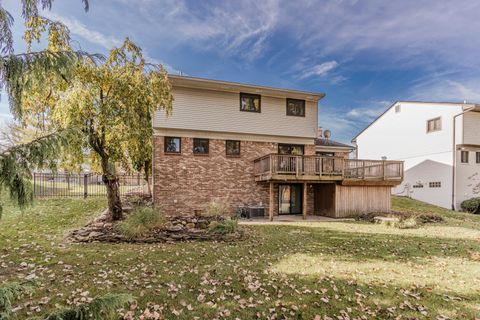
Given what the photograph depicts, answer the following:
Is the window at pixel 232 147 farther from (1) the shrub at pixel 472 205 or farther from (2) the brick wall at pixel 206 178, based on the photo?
(1) the shrub at pixel 472 205

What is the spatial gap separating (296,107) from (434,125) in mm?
12078

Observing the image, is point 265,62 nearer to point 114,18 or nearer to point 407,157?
point 114,18

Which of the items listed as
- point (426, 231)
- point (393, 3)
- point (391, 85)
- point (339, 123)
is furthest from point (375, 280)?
point (339, 123)

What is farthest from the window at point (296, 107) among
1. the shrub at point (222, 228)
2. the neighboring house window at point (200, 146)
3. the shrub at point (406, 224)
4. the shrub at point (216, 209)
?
the shrub at point (222, 228)

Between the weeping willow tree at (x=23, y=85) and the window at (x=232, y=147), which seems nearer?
the weeping willow tree at (x=23, y=85)

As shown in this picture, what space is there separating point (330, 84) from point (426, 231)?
54.5ft

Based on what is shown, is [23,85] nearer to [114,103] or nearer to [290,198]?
[114,103]

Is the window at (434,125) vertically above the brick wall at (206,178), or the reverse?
the window at (434,125)

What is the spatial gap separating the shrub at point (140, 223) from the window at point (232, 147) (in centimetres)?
579

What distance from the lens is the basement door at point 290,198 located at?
1495cm

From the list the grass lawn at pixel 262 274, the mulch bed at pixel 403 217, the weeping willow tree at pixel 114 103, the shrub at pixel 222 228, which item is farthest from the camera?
the mulch bed at pixel 403 217

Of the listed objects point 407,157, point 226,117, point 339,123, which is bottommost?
point 407,157

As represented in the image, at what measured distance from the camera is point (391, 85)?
2409 centimetres

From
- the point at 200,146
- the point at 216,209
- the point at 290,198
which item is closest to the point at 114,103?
the point at 200,146
